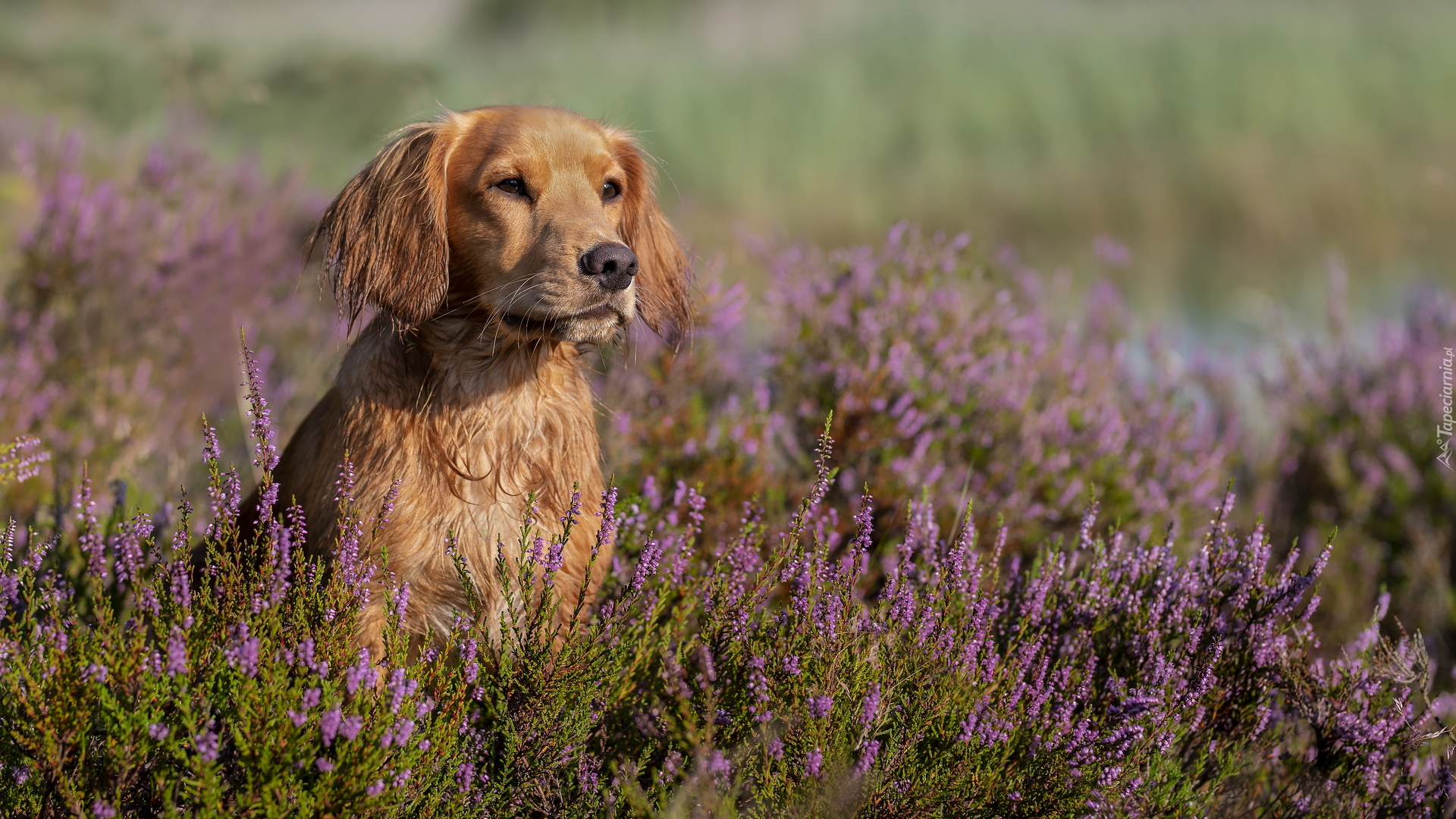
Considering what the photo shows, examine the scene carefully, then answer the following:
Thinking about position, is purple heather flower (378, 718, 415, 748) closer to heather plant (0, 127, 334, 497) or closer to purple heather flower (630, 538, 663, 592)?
purple heather flower (630, 538, 663, 592)

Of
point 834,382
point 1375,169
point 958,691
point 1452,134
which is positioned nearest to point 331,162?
point 834,382

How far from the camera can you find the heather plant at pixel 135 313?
377 cm

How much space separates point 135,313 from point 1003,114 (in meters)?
10.3

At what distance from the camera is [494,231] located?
243 centimetres

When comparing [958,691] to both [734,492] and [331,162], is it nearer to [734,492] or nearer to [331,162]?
[734,492]

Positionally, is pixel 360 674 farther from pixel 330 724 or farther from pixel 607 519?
pixel 607 519

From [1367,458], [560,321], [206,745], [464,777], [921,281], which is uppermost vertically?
[560,321]

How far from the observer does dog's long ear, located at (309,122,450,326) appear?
2385mm

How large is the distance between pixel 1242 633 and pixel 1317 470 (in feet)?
8.43

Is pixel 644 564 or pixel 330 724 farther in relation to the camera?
pixel 644 564

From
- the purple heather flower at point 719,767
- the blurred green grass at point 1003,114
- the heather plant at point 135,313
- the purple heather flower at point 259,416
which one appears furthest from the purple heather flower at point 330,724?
the blurred green grass at point 1003,114

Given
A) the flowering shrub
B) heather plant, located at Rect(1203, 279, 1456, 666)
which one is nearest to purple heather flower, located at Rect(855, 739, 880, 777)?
the flowering shrub

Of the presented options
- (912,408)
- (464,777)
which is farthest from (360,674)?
(912,408)

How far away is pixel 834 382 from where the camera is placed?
3.54 metres
